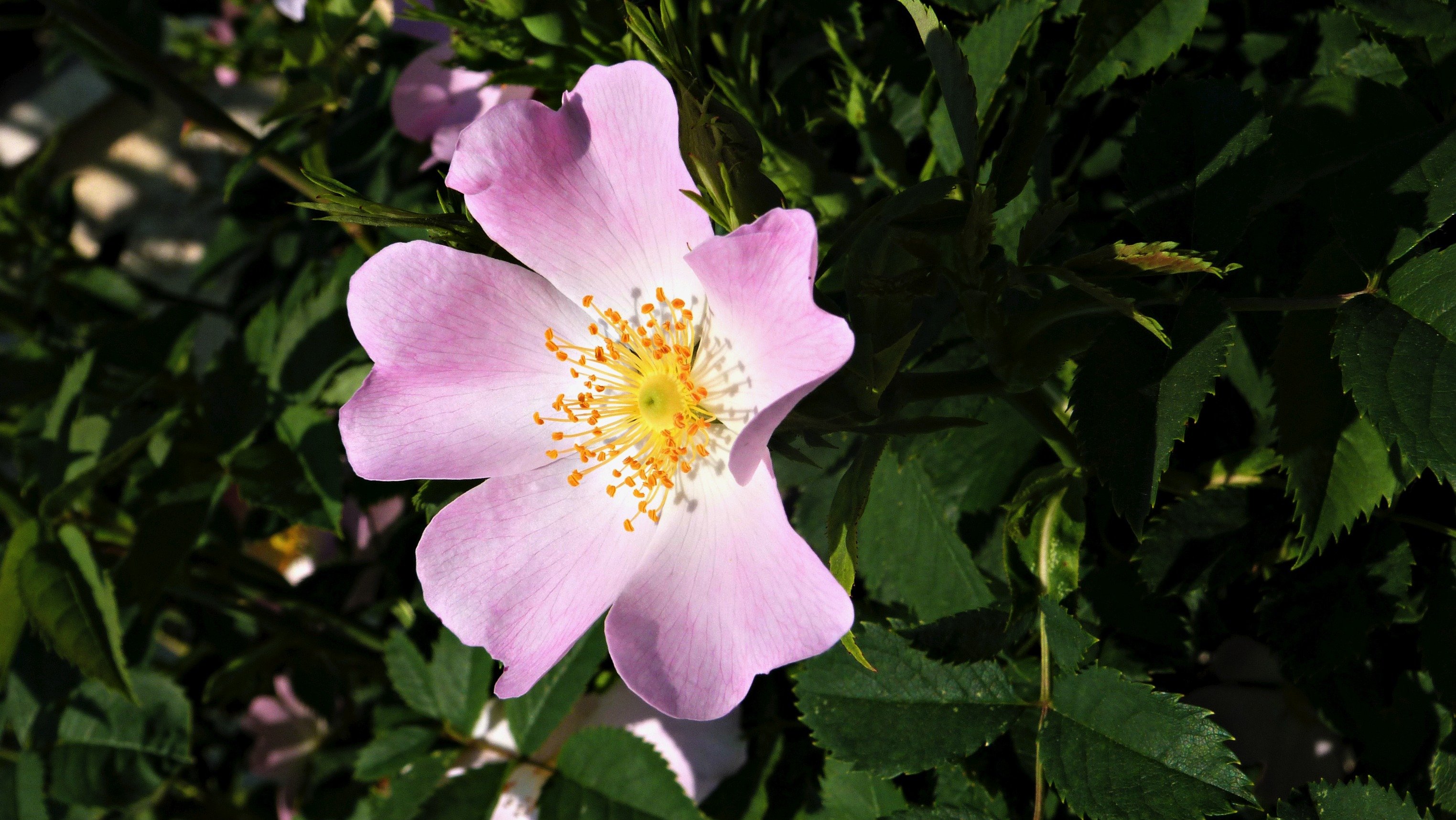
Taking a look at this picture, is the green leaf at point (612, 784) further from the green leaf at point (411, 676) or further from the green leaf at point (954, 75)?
the green leaf at point (954, 75)

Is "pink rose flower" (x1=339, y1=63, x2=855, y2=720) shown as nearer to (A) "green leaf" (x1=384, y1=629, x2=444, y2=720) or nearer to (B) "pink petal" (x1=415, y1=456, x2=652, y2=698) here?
(B) "pink petal" (x1=415, y1=456, x2=652, y2=698)

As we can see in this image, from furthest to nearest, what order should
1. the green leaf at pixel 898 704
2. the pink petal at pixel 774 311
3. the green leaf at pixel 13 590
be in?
1. the green leaf at pixel 13 590
2. the green leaf at pixel 898 704
3. the pink petal at pixel 774 311

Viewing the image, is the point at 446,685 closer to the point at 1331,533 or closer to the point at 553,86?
the point at 553,86

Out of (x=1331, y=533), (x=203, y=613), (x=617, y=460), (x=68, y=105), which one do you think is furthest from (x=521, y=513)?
(x=68, y=105)

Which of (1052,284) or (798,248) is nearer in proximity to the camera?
(798,248)

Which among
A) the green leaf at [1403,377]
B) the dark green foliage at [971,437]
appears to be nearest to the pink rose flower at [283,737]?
the dark green foliage at [971,437]
